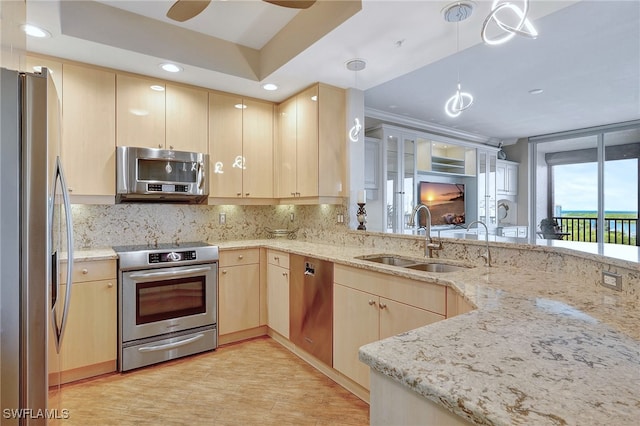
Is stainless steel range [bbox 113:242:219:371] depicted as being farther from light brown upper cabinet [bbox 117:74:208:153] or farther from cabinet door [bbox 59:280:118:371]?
light brown upper cabinet [bbox 117:74:208:153]

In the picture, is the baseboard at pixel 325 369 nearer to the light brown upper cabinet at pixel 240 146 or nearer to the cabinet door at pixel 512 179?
the light brown upper cabinet at pixel 240 146

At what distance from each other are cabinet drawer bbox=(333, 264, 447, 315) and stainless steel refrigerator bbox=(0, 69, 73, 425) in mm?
1666

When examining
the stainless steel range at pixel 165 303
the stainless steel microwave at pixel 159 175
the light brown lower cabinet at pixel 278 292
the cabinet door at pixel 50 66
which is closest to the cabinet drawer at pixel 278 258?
the light brown lower cabinet at pixel 278 292

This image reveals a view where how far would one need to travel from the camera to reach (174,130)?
3172mm

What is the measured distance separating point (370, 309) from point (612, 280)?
4.13 feet

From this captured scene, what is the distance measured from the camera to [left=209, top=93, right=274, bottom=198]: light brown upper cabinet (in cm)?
340

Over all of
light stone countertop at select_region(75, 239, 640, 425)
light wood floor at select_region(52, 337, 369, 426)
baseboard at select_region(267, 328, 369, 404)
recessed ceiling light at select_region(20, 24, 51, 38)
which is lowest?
light wood floor at select_region(52, 337, 369, 426)

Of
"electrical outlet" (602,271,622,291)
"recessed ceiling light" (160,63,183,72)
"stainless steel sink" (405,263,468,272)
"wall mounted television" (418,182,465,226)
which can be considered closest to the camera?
"electrical outlet" (602,271,622,291)

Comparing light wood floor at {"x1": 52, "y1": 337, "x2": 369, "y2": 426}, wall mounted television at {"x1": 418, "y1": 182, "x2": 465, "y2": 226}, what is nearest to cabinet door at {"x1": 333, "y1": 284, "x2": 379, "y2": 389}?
light wood floor at {"x1": 52, "y1": 337, "x2": 369, "y2": 426}

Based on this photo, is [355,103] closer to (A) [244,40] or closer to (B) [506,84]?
(A) [244,40]

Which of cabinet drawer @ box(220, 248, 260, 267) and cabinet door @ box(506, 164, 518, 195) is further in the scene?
cabinet door @ box(506, 164, 518, 195)

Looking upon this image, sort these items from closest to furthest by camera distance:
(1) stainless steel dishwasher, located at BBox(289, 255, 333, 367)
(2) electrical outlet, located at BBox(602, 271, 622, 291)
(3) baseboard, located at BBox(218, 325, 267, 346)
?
(2) electrical outlet, located at BBox(602, 271, 622, 291), (1) stainless steel dishwasher, located at BBox(289, 255, 333, 367), (3) baseboard, located at BBox(218, 325, 267, 346)

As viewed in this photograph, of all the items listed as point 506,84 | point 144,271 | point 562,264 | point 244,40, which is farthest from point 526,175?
point 144,271

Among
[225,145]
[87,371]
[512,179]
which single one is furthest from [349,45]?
[512,179]
